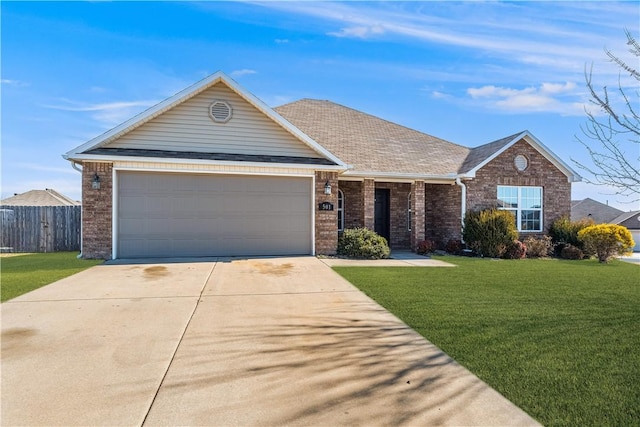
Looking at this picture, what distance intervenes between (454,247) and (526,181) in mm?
4311

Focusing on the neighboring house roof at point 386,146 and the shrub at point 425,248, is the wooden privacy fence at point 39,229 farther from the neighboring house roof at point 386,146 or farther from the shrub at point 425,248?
the shrub at point 425,248

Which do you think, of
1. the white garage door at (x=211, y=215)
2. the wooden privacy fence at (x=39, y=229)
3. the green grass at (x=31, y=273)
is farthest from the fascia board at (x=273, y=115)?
the wooden privacy fence at (x=39, y=229)

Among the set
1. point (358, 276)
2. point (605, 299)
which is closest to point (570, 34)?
point (605, 299)

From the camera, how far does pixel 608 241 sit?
515 inches

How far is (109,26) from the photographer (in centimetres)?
1172

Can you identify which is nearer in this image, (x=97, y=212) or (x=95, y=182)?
(x=95, y=182)

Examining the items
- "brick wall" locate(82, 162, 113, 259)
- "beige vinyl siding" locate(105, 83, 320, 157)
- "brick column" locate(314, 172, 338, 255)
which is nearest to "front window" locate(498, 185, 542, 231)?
"brick column" locate(314, 172, 338, 255)

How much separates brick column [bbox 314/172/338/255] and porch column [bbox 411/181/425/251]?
11.6 ft

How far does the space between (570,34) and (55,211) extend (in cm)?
1696

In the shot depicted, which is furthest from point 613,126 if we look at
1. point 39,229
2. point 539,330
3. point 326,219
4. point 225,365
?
point 39,229

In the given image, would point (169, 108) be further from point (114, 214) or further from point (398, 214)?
point (398, 214)

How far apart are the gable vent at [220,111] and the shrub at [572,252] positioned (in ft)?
43.0

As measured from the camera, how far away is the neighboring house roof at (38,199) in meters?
25.9

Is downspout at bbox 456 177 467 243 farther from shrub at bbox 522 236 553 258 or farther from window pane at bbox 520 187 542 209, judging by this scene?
window pane at bbox 520 187 542 209
